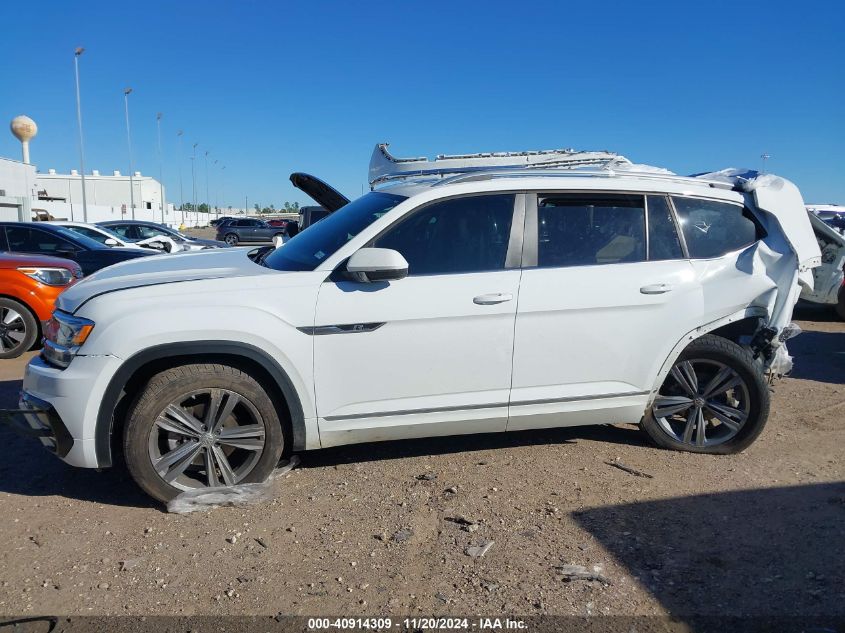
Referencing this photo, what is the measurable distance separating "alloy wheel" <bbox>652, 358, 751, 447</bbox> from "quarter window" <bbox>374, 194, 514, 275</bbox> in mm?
1526

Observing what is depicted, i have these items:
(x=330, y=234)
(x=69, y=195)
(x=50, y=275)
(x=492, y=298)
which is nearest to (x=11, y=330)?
(x=50, y=275)

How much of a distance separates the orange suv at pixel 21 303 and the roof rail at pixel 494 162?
13.8 ft

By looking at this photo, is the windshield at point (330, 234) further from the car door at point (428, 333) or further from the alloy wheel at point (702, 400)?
the alloy wheel at point (702, 400)

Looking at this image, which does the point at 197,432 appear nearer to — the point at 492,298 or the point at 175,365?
the point at 175,365

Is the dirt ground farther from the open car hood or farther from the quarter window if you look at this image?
the open car hood

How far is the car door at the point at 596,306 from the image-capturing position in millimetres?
3789

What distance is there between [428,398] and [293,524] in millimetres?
1011

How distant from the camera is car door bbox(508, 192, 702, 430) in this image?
149 inches

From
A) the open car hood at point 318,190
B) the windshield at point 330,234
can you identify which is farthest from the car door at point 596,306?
the open car hood at point 318,190

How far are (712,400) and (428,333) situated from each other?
212 cm

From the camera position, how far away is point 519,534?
129 inches

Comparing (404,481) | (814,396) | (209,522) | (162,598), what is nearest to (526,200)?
(404,481)

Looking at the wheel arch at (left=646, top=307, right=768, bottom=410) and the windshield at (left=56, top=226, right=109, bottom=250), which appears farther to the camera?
the windshield at (left=56, top=226, right=109, bottom=250)

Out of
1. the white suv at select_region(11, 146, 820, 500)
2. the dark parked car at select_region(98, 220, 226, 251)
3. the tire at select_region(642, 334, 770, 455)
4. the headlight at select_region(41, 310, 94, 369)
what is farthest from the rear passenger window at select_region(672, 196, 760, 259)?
the dark parked car at select_region(98, 220, 226, 251)
